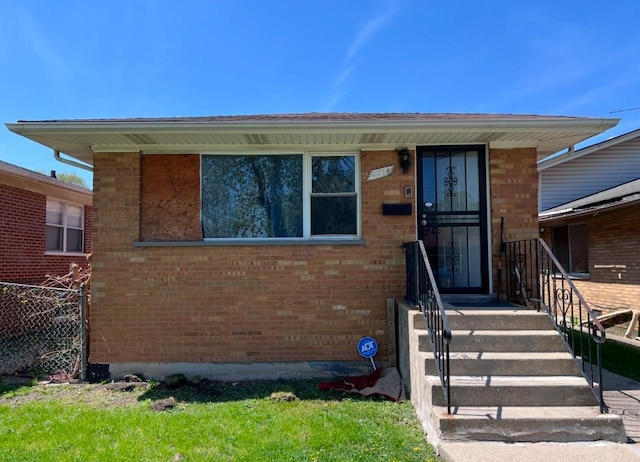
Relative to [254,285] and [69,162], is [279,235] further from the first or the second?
[69,162]

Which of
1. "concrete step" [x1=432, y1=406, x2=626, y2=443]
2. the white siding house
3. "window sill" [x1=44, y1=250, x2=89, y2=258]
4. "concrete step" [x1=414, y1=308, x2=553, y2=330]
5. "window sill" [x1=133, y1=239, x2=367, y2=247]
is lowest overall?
"concrete step" [x1=432, y1=406, x2=626, y2=443]

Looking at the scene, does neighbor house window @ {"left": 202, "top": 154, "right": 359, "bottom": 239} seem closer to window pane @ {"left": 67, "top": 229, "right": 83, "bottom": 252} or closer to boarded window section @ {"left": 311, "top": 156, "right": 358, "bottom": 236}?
boarded window section @ {"left": 311, "top": 156, "right": 358, "bottom": 236}

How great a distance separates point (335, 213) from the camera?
19.4ft

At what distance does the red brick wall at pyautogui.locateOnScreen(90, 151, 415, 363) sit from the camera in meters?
5.69

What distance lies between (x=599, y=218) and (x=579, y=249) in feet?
4.85

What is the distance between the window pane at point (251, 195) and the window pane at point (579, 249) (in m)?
8.75

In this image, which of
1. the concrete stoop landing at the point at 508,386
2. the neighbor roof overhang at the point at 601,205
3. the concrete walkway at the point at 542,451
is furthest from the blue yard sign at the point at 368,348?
the neighbor roof overhang at the point at 601,205

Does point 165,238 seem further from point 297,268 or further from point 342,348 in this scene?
point 342,348

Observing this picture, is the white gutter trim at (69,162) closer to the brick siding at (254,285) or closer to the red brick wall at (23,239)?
the brick siding at (254,285)

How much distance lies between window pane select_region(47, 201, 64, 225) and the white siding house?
1327 cm

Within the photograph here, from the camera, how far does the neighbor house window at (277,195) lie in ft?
19.3

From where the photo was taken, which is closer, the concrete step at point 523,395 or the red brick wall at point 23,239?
the concrete step at point 523,395

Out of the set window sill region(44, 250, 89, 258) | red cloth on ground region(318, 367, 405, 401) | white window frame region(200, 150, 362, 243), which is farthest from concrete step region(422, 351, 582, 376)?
window sill region(44, 250, 89, 258)

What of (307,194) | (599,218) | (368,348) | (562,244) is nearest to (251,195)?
(307,194)
